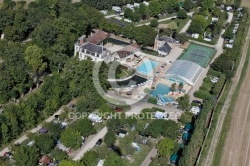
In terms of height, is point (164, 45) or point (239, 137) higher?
point (164, 45)

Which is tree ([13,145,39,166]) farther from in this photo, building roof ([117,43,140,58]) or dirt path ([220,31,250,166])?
building roof ([117,43,140,58])

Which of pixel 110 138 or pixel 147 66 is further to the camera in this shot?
pixel 147 66

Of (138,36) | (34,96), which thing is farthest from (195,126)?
(138,36)

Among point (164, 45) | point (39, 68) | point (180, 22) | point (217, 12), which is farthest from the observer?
point (217, 12)

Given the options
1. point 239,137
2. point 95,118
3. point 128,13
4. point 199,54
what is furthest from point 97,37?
point 239,137

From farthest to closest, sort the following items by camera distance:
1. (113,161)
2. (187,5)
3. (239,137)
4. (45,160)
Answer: (187,5) → (239,137) → (45,160) → (113,161)

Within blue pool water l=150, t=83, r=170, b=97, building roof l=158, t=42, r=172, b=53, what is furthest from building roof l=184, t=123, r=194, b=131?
building roof l=158, t=42, r=172, b=53

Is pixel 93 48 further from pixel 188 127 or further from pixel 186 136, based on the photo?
pixel 186 136

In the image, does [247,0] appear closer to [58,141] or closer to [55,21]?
[55,21]
